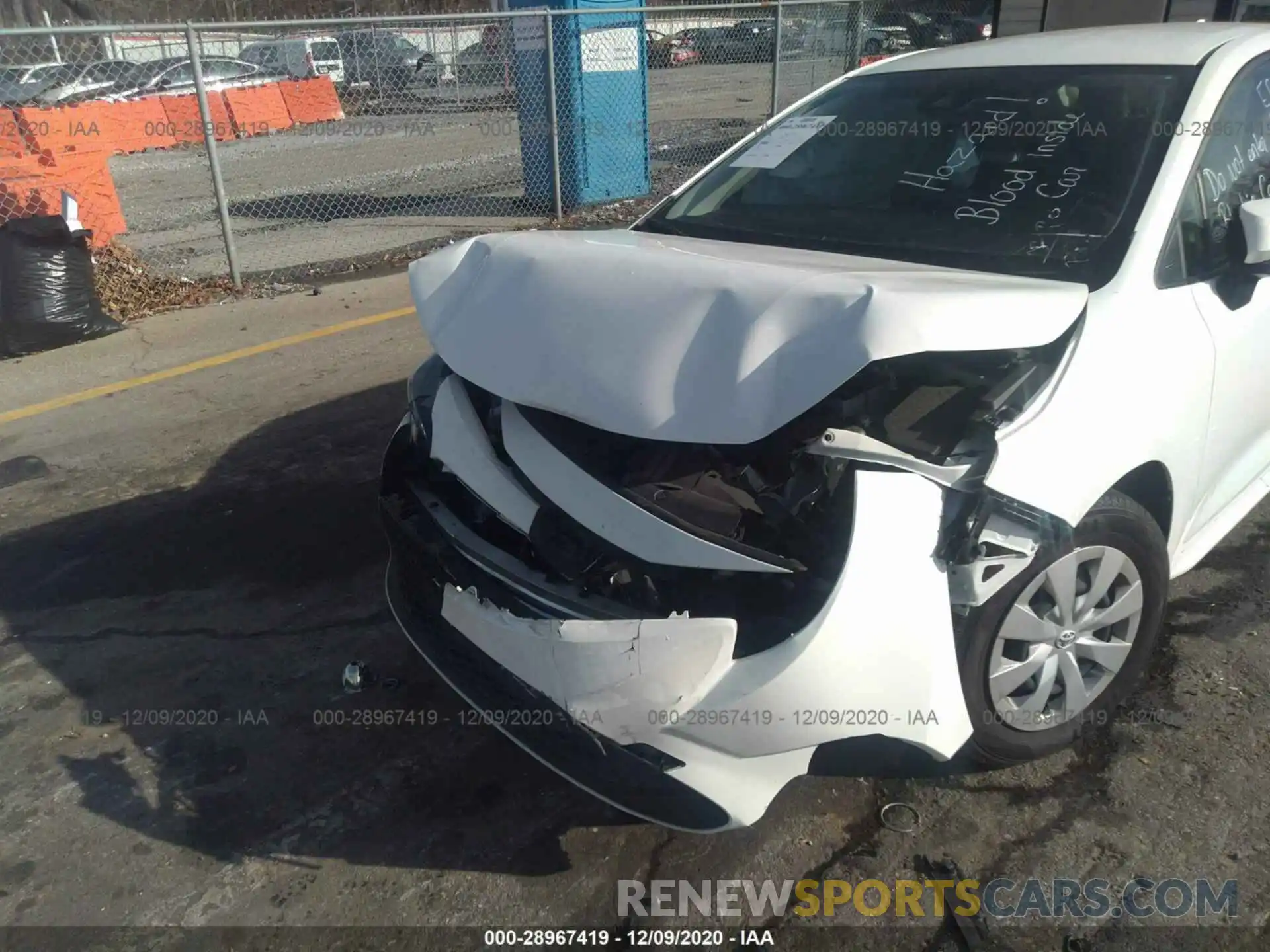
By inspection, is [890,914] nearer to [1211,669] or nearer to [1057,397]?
[1057,397]

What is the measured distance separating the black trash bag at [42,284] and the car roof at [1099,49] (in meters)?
5.30

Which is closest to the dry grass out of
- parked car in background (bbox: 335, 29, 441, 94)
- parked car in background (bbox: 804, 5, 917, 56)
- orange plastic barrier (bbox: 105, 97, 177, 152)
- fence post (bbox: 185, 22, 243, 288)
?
fence post (bbox: 185, 22, 243, 288)

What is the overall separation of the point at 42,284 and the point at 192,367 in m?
1.20

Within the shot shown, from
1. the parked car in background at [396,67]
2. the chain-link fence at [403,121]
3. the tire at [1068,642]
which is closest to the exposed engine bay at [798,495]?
the tire at [1068,642]

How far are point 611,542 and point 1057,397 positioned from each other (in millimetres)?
1079

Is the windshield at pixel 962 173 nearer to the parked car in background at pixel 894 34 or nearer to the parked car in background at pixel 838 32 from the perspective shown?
the parked car in background at pixel 838 32

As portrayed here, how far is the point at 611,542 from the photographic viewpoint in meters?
2.11

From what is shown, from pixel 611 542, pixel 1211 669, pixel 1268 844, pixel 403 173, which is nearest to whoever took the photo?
pixel 611 542

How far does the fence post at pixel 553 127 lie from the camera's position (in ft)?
29.2

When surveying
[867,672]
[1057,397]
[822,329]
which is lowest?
[867,672]

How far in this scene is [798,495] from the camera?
217cm

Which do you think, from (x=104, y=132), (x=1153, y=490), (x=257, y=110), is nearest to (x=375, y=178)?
(x=104, y=132)

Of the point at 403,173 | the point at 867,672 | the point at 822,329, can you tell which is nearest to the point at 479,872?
the point at 867,672

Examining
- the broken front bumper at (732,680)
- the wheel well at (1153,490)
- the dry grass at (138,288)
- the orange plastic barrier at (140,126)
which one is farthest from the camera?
the orange plastic barrier at (140,126)
